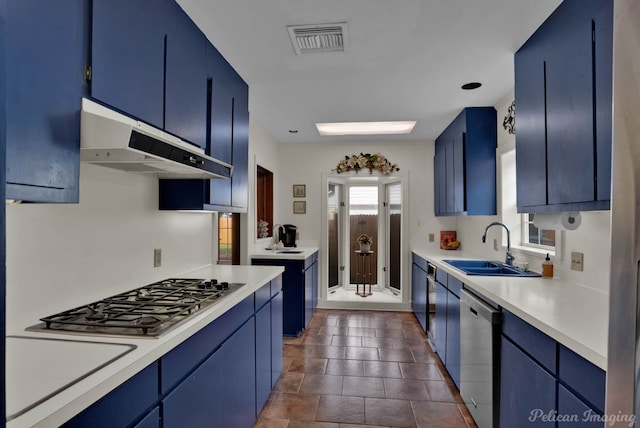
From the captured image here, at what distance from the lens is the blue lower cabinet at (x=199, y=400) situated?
47.6 inches

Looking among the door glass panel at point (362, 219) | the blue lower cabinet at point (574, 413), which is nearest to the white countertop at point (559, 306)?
the blue lower cabinet at point (574, 413)

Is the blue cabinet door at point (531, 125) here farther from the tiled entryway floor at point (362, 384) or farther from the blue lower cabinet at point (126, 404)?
the blue lower cabinet at point (126, 404)

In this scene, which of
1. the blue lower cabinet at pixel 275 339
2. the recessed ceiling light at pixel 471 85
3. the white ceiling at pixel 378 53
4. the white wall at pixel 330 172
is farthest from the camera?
the white wall at pixel 330 172

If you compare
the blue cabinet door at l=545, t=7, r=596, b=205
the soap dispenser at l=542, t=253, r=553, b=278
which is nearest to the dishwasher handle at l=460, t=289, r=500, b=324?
the soap dispenser at l=542, t=253, r=553, b=278

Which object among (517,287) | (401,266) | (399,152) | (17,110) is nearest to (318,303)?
(401,266)

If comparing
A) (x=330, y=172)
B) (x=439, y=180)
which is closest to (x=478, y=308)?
(x=439, y=180)

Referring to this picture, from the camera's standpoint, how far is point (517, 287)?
6.74 feet

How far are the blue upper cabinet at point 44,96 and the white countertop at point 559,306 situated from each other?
5.20 ft

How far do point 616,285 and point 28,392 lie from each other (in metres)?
1.22

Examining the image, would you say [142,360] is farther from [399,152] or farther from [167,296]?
[399,152]

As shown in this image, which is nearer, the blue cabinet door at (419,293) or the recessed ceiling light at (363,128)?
the blue cabinet door at (419,293)

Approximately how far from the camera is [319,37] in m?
2.09

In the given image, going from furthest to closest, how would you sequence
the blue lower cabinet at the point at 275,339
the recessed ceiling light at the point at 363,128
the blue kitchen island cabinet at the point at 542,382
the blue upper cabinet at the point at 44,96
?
1. the recessed ceiling light at the point at 363,128
2. the blue lower cabinet at the point at 275,339
3. the blue kitchen island cabinet at the point at 542,382
4. the blue upper cabinet at the point at 44,96

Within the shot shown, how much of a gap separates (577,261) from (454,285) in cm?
84
